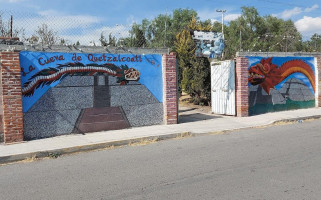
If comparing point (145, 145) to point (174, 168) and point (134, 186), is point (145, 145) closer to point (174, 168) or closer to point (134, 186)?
point (174, 168)

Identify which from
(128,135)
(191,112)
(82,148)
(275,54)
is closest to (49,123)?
(82,148)

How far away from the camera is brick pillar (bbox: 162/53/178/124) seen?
10.7 metres

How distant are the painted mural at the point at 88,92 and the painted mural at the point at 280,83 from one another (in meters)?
4.63

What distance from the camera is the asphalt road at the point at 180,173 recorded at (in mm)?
4652

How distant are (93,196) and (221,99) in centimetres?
968

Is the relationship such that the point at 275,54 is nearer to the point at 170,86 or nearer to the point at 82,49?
the point at 170,86

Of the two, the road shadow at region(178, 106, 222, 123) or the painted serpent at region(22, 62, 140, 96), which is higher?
the painted serpent at region(22, 62, 140, 96)

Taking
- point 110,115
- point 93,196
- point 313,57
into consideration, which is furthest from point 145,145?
point 313,57

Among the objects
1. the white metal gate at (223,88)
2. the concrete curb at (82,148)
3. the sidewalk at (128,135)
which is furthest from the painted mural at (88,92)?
the white metal gate at (223,88)

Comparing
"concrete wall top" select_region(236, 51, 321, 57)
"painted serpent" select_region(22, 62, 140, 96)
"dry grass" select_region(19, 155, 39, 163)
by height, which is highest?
→ "concrete wall top" select_region(236, 51, 321, 57)

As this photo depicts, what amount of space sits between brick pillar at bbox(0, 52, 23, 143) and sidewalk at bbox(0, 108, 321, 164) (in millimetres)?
403

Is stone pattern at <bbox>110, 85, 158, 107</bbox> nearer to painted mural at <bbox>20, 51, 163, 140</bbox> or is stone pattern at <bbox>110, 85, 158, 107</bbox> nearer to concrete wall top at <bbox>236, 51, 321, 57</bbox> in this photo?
painted mural at <bbox>20, 51, 163, 140</bbox>

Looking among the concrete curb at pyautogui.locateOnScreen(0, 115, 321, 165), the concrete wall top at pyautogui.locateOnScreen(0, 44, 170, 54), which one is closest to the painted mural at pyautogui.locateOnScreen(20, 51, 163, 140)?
the concrete wall top at pyautogui.locateOnScreen(0, 44, 170, 54)

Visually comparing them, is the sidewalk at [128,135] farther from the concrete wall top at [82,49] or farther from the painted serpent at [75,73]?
the concrete wall top at [82,49]
